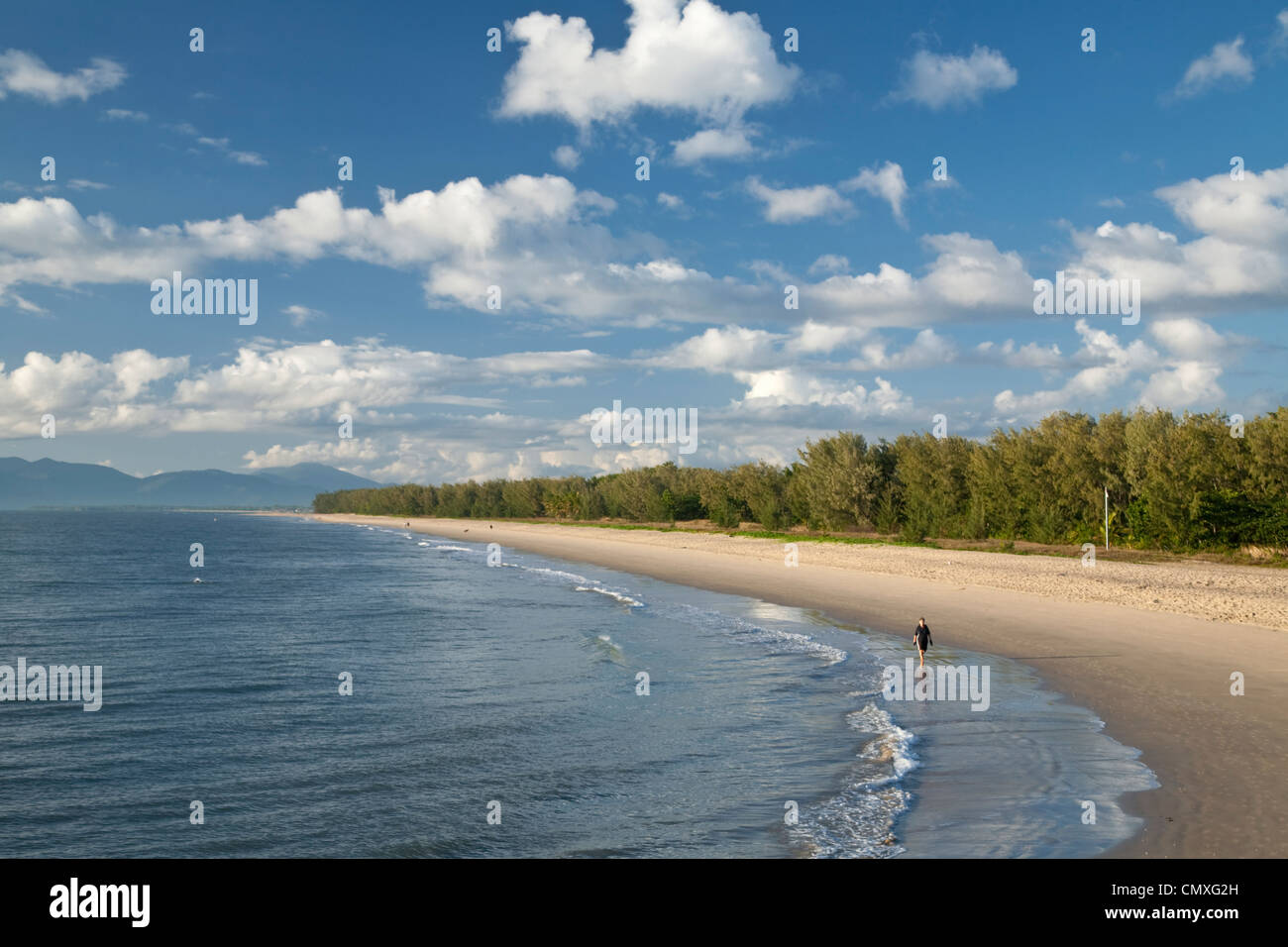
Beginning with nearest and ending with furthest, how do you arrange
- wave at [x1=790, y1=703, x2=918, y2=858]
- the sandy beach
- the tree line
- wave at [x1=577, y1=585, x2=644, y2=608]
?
wave at [x1=790, y1=703, x2=918, y2=858]
the sandy beach
wave at [x1=577, y1=585, x2=644, y2=608]
the tree line

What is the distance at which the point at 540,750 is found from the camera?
14688mm

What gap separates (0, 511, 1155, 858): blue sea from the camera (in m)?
10.6

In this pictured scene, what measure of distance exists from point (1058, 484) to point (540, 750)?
47257 millimetres

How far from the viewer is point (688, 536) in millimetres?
83188

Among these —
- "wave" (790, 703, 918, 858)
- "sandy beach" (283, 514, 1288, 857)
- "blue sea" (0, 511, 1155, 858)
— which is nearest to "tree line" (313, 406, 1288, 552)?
"sandy beach" (283, 514, 1288, 857)

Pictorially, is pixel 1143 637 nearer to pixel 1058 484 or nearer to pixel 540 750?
pixel 540 750

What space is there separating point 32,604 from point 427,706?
1219 inches

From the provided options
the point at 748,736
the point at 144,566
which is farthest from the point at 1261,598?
the point at 144,566

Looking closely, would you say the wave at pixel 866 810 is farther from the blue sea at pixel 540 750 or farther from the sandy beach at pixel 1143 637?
the sandy beach at pixel 1143 637

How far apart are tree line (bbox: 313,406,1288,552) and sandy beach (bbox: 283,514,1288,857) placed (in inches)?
178

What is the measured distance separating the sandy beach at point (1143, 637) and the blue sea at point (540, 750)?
742mm

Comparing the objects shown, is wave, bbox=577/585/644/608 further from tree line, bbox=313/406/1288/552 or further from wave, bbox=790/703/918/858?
tree line, bbox=313/406/1288/552

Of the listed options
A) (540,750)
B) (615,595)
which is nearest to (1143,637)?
(540,750)
